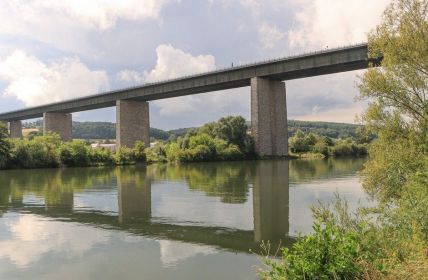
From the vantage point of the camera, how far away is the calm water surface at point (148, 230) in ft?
42.8

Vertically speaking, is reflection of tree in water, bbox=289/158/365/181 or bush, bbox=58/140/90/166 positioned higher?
bush, bbox=58/140/90/166

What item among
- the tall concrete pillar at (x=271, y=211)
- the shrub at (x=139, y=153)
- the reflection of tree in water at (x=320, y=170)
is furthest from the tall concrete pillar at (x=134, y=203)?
the shrub at (x=139, y=153)

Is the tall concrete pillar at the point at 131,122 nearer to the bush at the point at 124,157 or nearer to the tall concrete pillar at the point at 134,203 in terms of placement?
the bush at the point at 124,157

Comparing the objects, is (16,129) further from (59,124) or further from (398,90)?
(398,90)

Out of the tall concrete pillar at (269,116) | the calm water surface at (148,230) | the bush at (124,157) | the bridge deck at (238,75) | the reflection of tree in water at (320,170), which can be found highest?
the bridge deck at (238,75)

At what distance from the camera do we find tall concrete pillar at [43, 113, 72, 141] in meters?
118

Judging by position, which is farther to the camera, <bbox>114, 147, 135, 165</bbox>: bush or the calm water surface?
<bbox>114, 147, 135, 165</bbox>: bush

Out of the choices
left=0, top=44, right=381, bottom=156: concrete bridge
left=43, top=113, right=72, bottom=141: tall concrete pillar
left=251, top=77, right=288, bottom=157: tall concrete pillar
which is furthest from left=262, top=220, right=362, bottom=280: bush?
left=43, top=113, right=72, bottom=141: tall concrete pillar

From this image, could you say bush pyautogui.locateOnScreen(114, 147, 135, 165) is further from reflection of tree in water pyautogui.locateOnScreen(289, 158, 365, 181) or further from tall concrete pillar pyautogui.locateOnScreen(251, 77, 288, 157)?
reflection of tree in water pyautogui.locateOnScreen(289, 158, 365, 181)

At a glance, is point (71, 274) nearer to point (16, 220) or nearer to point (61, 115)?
point (16, 220)

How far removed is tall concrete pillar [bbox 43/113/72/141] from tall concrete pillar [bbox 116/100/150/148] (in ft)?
96.8

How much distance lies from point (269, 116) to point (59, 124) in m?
66.1

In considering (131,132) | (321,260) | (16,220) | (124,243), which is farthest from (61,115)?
(321,260)

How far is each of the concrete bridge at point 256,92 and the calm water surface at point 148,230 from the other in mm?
35813
